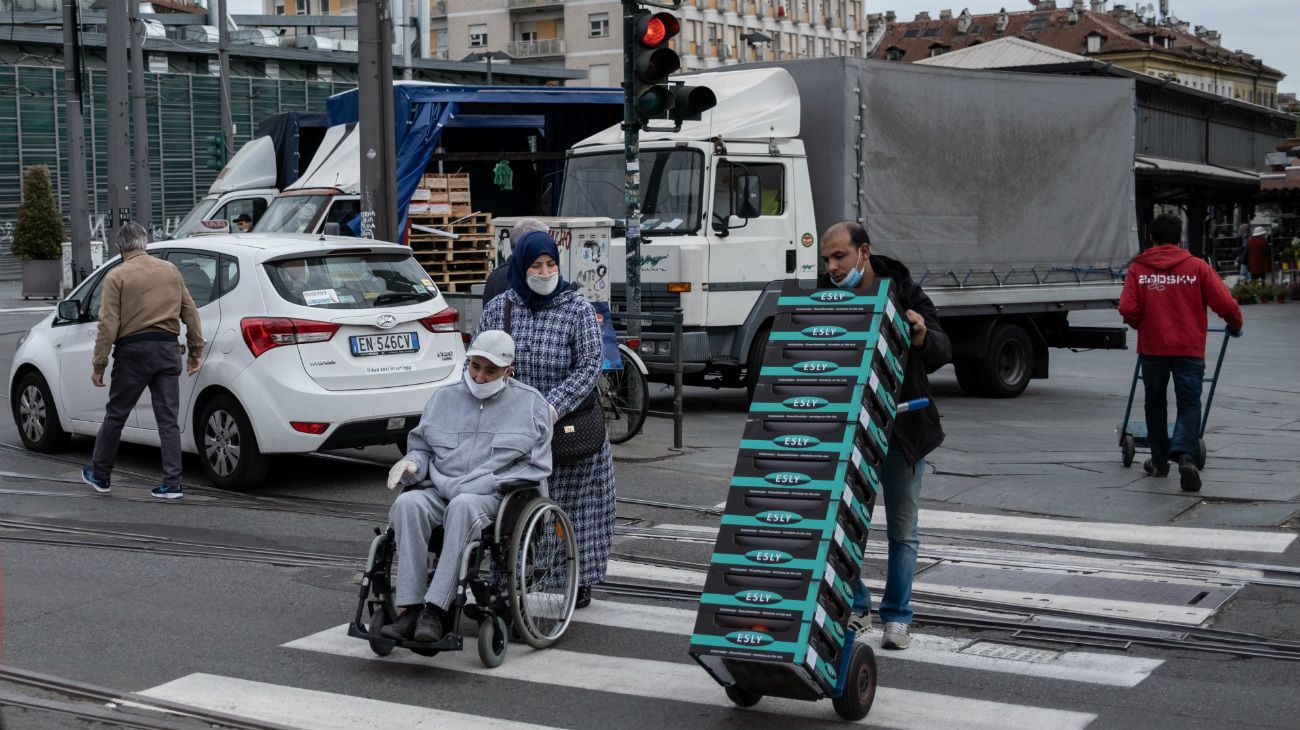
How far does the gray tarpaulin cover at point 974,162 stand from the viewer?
50.3ft

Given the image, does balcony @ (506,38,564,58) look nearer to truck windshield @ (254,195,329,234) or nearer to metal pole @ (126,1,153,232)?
metal pole @ (126,1,153,232)

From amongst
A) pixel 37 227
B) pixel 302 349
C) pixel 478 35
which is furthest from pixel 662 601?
pixel 478 35

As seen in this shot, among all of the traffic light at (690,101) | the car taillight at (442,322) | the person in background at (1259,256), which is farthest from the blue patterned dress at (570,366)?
the person in background at (1259,256)

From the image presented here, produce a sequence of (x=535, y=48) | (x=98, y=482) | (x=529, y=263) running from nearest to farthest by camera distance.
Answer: (x=529, y=263) < (x=98, y=482) < (x=535, y=48)

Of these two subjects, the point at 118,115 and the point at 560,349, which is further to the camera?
the point at 118,115

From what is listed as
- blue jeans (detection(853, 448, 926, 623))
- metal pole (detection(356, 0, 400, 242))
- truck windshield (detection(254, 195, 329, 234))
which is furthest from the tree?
blue jeans (detection(853, 448, 926, 623))

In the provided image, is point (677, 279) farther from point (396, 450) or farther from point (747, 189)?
point (396, 450)

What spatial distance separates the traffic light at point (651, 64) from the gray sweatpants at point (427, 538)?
6.06 m

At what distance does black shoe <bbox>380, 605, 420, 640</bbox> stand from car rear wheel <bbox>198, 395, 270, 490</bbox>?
4303 mm

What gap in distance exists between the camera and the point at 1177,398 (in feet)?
34.9

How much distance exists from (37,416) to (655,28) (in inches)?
220

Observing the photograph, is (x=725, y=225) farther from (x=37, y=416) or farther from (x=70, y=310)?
(x=37, y=416)

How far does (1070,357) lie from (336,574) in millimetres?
17553

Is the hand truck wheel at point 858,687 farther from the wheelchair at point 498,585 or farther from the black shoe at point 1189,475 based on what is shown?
the black shoe at point 1189,475
